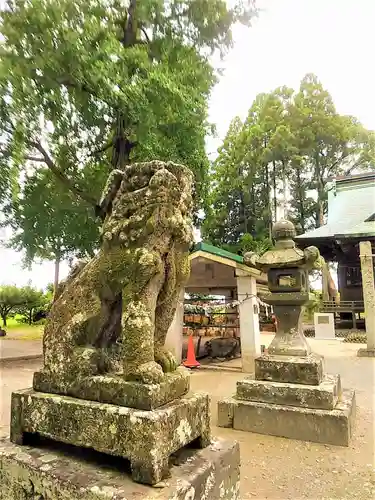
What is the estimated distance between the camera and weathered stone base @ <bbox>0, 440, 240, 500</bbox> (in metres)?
1.71

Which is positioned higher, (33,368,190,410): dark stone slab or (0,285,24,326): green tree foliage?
(0,285,24,326): green tree foliage

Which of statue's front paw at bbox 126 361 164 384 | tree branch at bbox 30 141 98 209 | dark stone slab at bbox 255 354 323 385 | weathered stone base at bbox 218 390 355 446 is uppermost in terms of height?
tree branch at bbox 30 141 98 209

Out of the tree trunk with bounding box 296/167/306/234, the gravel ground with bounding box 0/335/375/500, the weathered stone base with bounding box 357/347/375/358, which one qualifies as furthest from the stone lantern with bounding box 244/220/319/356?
the tree trunk with bounding box 296/167/306/234

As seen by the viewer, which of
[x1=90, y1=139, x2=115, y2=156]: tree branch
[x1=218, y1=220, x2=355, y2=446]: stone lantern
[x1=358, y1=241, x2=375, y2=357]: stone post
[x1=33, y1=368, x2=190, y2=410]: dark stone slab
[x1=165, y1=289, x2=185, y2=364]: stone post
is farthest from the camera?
[x1=90, y1=139, x2=115, y2=156]: tree branch

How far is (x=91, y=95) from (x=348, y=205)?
1616 cm

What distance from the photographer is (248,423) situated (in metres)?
4.58

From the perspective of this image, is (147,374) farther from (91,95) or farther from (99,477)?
(91,95)

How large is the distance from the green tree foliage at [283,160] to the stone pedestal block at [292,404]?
18.6 m

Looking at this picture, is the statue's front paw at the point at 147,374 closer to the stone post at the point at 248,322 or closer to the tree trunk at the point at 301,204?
the stone post at the point at 248,322

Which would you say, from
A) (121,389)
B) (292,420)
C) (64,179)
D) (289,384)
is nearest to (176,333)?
(289,384)

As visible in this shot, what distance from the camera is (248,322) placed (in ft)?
28.6

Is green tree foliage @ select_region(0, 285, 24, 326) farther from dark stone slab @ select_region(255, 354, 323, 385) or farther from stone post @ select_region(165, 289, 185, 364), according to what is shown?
dark stone slab @ select_region(255, 354, 323, 385)

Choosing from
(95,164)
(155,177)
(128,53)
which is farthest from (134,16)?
(155,177)

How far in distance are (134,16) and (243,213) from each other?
1591 centimetres
